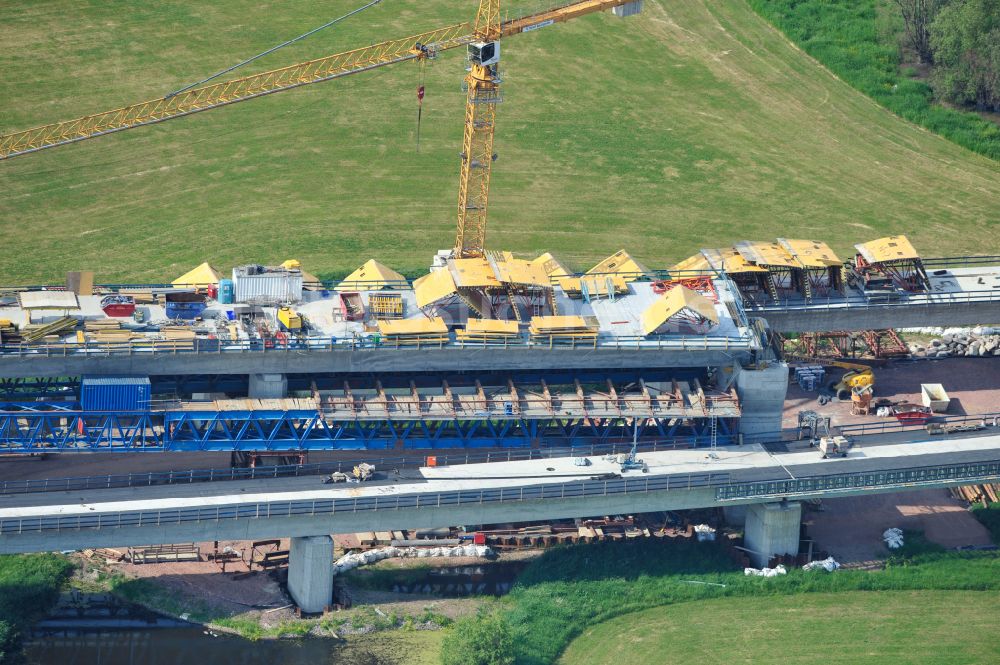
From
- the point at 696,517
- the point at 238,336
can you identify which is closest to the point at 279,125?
the point at 238,336

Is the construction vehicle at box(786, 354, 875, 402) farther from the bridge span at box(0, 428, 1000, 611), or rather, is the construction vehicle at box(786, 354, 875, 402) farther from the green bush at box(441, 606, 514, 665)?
the green bush at box(441, 606, 514, 665)

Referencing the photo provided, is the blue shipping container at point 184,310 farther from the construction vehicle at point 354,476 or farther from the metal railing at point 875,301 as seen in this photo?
the metal railing at point 875,301

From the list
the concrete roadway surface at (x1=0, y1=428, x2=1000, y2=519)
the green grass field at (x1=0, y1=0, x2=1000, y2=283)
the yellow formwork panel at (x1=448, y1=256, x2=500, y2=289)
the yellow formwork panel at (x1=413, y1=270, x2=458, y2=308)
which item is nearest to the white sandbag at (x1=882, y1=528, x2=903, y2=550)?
the concrete roadway surface at (x1=0, y1=428, x2=1000, y2=519)

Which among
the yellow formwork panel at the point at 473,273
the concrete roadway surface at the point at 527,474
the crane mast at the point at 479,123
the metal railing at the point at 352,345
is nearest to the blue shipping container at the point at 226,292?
the metal railing at the point at 352,345

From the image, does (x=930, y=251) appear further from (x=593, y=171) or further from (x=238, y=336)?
(x=238, y=336)

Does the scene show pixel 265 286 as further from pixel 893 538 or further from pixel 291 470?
pixel 893 538

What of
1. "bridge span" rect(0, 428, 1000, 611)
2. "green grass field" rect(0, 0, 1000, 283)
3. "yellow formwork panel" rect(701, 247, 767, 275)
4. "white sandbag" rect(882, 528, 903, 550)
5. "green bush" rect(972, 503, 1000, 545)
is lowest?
"white sandbag" rect(882, 528, 903, 550)
